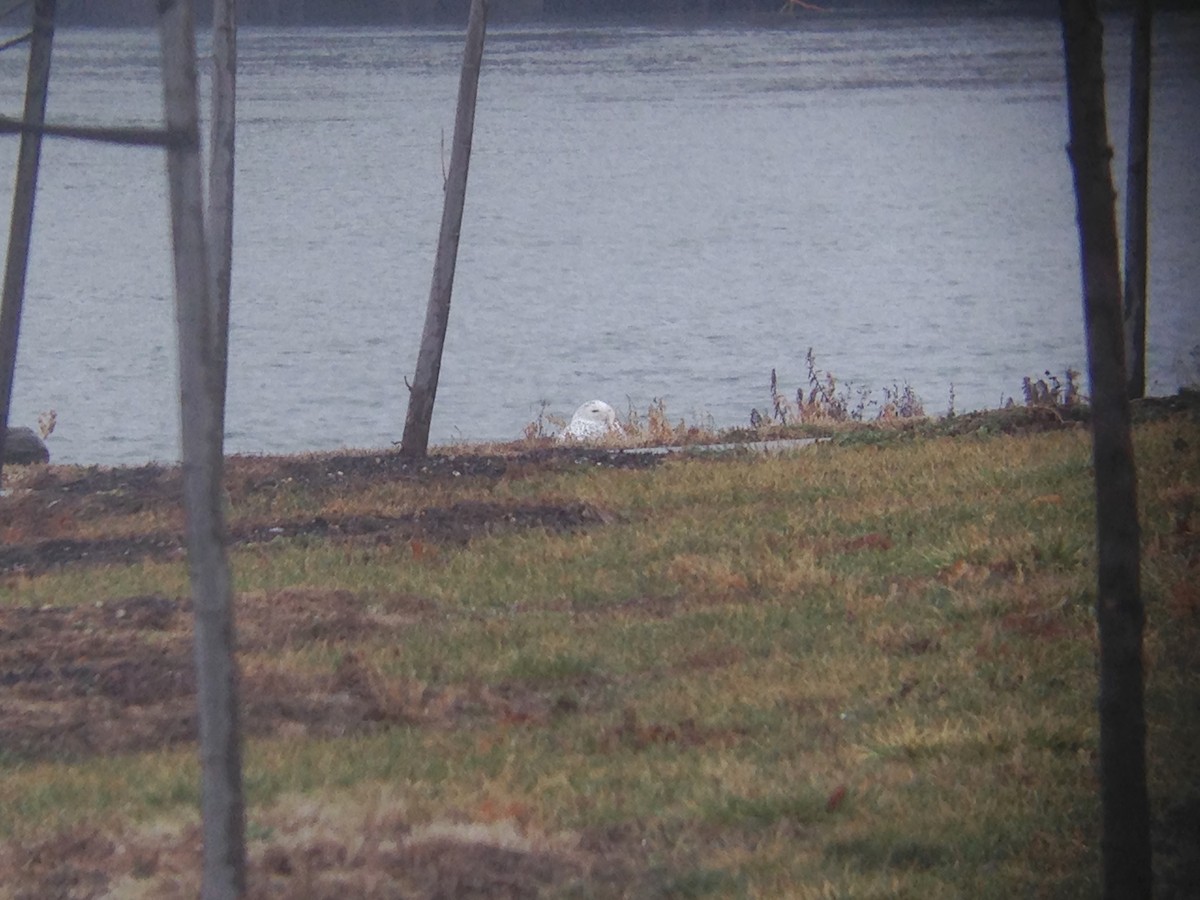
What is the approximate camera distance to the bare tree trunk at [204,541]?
5723 millimetres

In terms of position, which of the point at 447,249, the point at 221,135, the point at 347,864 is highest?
the point at 221,135

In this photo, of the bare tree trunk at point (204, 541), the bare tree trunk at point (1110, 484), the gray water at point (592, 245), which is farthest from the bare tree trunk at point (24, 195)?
the bare tree trunk at point (1110, 484)

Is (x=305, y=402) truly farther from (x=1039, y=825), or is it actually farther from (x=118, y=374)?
(x=1039, y=825)

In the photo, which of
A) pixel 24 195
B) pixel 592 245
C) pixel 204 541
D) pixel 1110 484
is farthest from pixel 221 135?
pixel 592 245

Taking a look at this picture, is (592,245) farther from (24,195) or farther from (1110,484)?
(1110,484)

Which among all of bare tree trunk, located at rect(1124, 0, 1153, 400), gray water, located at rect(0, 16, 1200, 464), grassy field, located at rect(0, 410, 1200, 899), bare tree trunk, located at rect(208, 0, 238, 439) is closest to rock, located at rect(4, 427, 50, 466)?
gray water, located at rect(0, 16, 1200, 464)

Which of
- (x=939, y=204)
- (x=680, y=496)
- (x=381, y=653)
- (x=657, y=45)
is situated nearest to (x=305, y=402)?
(x=680, y=496)

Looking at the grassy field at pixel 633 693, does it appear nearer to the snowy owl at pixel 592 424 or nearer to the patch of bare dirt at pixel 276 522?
the patch of bare dirt at pixel 276 522

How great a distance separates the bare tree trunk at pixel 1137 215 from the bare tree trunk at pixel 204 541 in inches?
519

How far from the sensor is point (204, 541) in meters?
5.75

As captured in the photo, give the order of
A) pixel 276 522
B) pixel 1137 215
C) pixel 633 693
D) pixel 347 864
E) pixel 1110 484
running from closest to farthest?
pixel 1110 484 → pixel 347 864 → pixel 633 693 → pixel 276 522 → pixel 1137 215

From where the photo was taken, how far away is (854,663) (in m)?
8.66

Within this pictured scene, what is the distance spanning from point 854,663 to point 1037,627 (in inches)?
37.0

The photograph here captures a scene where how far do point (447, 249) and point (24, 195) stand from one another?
4066mm
